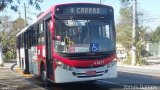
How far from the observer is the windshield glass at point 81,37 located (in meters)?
15.7

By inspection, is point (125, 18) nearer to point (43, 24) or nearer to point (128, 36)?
point (128, 36)

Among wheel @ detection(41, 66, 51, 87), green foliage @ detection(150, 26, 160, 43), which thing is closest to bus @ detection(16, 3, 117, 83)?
wheel @ detection(41, 66, 51, 87)

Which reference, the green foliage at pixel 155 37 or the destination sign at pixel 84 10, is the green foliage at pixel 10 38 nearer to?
the green foliage at pixel 155 37

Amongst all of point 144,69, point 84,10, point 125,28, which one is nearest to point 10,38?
point 125,28

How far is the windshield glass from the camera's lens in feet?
51.5

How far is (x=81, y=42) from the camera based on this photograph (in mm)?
15734

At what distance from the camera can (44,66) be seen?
60.6 feet

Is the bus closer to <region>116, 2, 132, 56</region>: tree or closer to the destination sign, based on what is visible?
the destination sign

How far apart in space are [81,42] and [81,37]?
0.21m

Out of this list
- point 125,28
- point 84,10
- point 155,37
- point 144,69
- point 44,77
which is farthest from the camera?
point 155,37

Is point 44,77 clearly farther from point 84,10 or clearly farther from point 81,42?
point 84,10

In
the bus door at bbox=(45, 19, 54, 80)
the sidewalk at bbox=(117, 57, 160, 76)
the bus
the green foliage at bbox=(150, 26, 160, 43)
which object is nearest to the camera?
the bus

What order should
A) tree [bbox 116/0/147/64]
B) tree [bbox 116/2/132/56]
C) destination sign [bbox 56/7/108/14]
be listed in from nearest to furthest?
destination sign [bbox 56/7/108/14], tree [bbox 116/0/147/64], tree [bbox 116/2/132/56]

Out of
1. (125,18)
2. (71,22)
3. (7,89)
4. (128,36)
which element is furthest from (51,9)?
(125,18)
